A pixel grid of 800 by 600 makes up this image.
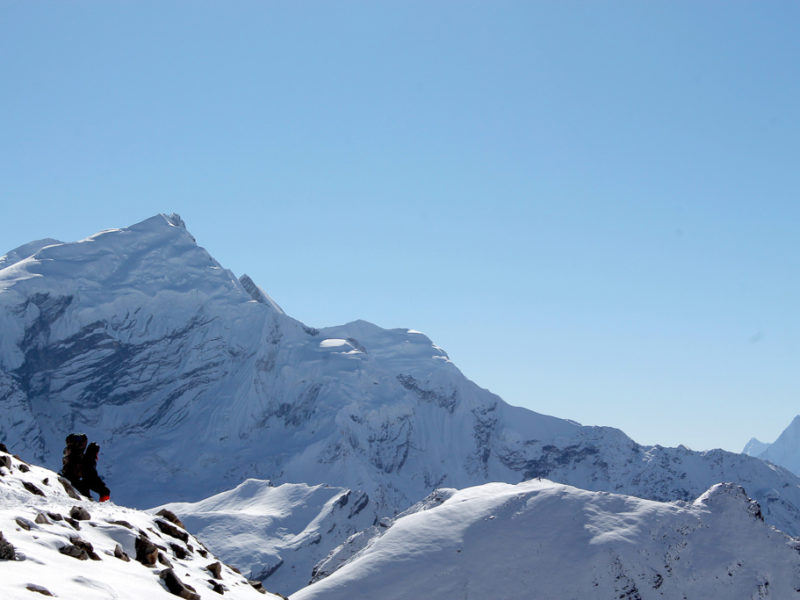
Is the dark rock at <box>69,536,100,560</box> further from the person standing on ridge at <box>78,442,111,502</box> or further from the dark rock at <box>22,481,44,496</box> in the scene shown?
the person standing on ridge at <box>78,442,111,502</box>

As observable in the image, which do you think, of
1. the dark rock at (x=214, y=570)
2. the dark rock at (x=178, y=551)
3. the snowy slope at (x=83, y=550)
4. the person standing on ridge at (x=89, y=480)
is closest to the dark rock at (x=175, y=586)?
the snowy slope at (x=83, y=550)

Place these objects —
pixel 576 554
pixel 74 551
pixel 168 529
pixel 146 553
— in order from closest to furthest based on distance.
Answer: pixel 74 551, pixel 146 553, pixel 168 529, pixel 576 554

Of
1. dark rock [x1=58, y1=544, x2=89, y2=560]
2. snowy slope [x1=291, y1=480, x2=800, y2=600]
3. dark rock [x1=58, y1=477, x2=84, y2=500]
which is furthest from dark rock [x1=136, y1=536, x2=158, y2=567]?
snowy slope [x1=291, y1=480, x2=800, y2=600]

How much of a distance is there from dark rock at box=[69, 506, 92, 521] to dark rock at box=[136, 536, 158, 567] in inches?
83.7

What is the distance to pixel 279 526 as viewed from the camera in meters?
173

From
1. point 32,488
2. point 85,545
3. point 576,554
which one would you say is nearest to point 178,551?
point 32,488

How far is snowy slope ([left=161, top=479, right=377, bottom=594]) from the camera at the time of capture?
511ft

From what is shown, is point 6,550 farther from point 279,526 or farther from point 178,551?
point 279,526

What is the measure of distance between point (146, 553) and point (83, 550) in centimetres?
328

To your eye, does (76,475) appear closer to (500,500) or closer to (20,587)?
(20,587)

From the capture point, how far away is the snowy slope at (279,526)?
155625mm

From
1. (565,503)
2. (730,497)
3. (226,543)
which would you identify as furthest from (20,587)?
(226,543)

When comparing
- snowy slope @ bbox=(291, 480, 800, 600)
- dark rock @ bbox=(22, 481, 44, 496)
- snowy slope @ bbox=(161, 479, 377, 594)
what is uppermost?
dark rock @ bbox=(22, 481, 44, 496)

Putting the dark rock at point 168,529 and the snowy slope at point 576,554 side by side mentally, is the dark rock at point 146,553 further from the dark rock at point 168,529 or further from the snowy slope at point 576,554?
the snowy slope at point 576,554
